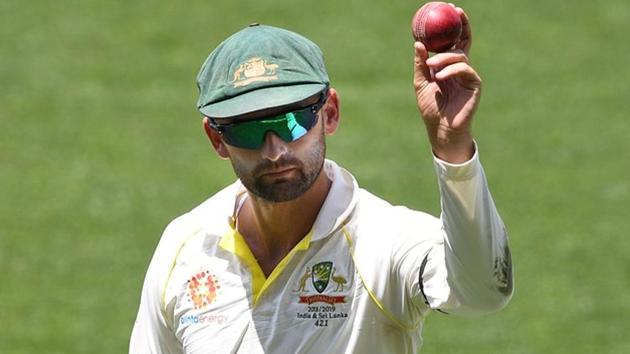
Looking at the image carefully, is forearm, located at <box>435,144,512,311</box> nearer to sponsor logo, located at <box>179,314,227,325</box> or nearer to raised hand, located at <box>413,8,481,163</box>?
raised hand, located at <box>413,8,481,163</box>

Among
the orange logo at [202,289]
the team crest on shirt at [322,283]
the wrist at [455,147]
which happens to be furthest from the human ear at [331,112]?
the wrist at [455,147]

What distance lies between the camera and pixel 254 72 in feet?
18.2

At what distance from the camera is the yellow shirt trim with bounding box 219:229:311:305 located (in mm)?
5750

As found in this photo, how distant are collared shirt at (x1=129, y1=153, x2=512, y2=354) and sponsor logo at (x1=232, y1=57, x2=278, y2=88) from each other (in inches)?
21.4

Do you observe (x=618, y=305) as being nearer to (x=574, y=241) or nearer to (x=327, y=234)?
(x=574, y=241)

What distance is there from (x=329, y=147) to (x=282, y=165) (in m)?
7.58

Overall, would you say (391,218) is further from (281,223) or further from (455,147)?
(455,147)

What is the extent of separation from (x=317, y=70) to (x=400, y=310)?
34.2 inches

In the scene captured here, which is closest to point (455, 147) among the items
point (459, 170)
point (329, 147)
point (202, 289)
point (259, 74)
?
point (459, 170)

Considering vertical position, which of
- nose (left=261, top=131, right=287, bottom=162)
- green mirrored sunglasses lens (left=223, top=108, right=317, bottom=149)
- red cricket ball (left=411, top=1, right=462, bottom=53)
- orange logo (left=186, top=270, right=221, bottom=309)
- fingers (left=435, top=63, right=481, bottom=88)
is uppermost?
red cricket ball (left=411, top=1, right=462, bottom=53)

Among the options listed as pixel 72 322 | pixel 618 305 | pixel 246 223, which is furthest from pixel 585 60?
pixel 246 223

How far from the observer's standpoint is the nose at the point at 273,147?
548 centimetres

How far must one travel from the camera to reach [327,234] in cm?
570

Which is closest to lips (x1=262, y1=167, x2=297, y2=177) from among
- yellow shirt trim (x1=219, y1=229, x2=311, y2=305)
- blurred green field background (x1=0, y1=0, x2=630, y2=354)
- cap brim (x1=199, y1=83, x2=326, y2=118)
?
cap brim (x1=199, y1=83, x2=326, y2=118)
